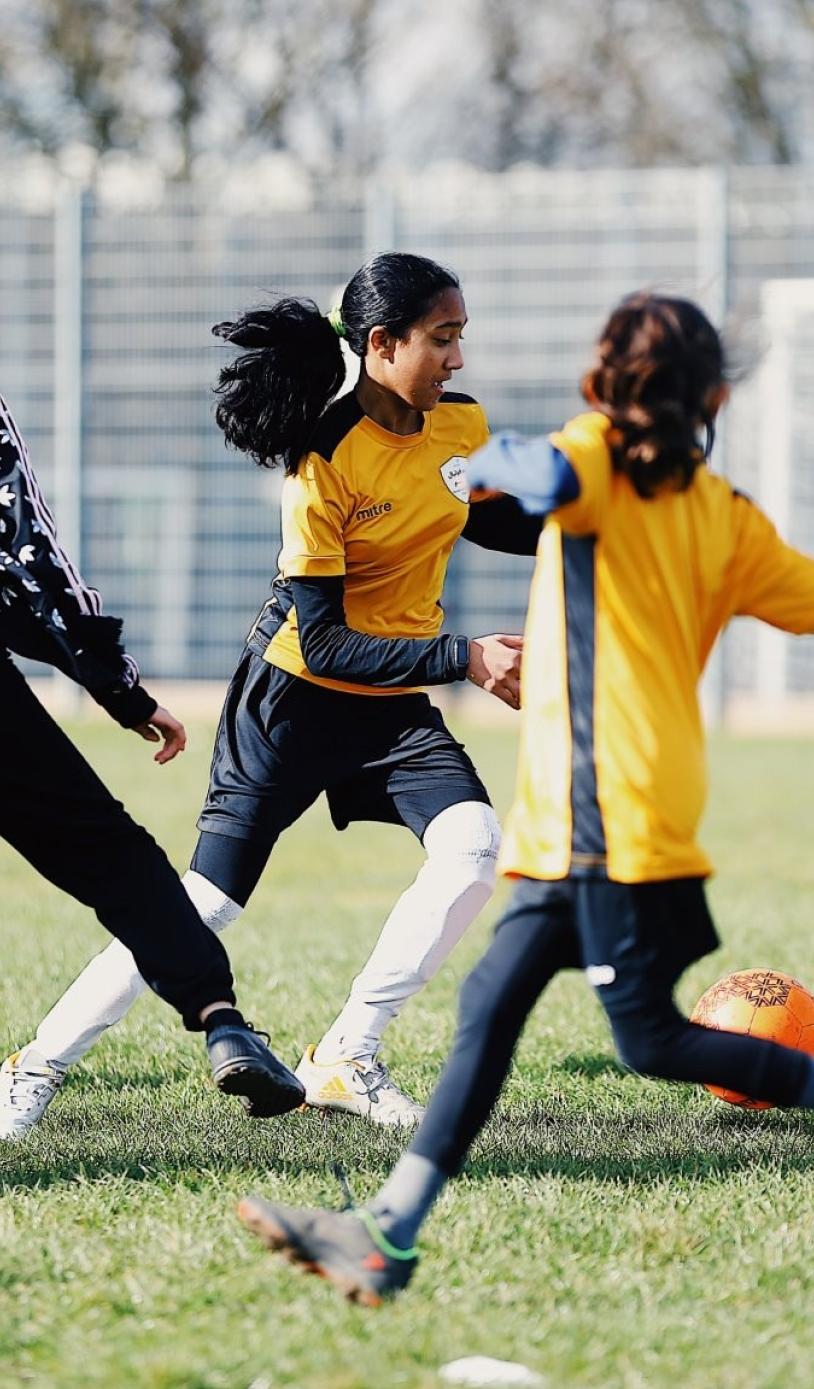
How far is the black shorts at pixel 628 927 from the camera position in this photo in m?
3.53

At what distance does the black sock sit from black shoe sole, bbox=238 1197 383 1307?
0.95m

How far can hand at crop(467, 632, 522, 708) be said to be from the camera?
447cm

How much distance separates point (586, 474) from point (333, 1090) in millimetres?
2359

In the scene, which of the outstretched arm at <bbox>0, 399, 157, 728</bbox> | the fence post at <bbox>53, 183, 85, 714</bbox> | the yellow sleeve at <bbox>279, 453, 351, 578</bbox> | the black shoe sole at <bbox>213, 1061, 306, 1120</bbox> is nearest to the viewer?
the outstretched arm at <bbox>0, 399, 157, 728</bbox>

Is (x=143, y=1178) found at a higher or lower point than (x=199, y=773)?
higher

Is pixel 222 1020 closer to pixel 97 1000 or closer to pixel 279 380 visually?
pixel 97 1000

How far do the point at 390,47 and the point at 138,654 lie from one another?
1420 centimetres

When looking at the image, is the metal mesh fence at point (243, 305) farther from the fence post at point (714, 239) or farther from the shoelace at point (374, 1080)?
the shoelace at point (374, 1080)

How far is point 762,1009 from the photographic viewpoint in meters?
5.44

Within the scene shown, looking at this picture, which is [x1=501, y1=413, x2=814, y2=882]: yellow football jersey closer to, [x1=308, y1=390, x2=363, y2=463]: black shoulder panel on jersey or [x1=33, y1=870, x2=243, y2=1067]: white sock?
[x1=308, y1=390, x2=363, y2=463]: black shoulder panel on jersey

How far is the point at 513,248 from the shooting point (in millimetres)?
23219

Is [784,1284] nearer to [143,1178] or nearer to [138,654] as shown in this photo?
[143,1178]

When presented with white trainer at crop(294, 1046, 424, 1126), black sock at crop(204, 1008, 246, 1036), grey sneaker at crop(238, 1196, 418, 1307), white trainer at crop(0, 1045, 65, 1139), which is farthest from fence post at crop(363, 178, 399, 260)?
grey sneaker at crop(238, 1196, 418, 1307)

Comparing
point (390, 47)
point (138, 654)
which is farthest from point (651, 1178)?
point (390, 47)
